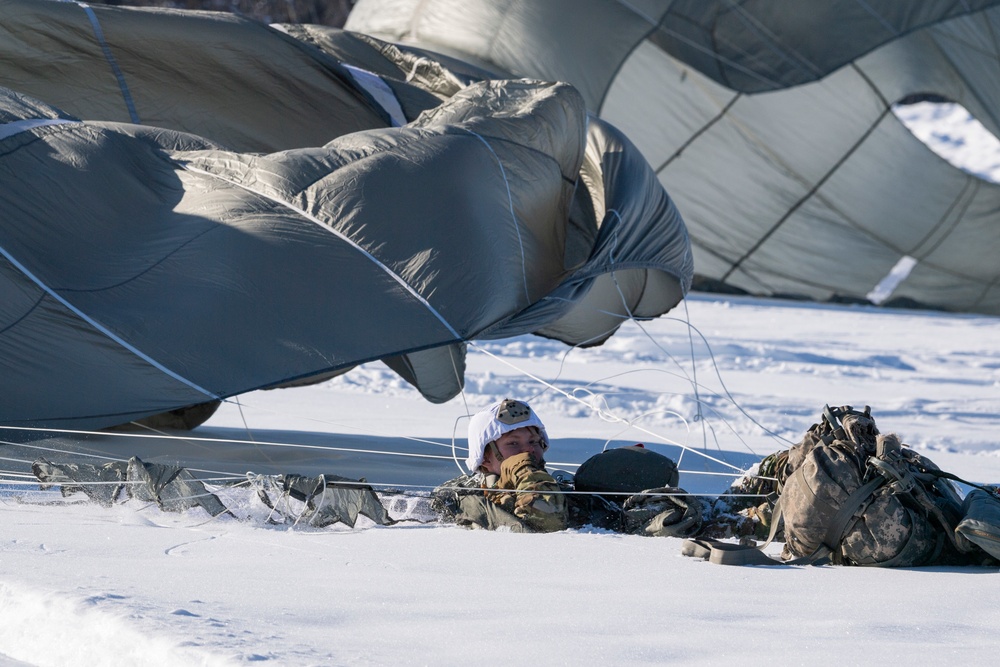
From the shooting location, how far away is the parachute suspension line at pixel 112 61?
5742 mm

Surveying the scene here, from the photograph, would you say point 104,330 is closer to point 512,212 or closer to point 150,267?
point 150,267

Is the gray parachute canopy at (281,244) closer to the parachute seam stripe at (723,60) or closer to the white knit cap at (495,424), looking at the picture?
the white knit cap at (495,424)

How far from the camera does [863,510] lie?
110 inches

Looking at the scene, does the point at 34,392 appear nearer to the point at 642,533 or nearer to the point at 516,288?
the point at 516,288

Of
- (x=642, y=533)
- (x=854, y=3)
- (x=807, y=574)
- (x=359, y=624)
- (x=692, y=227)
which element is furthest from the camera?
(x=692, y=227)

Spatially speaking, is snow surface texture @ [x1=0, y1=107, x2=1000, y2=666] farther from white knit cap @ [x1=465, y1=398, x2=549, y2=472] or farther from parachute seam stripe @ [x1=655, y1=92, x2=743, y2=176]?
parachute seam stripe @ [x1=655, y1=92, x2=743, y2=176]

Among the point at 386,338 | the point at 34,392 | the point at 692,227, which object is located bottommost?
the point at 692,227

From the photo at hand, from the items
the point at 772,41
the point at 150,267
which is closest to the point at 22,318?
the point at 150,267

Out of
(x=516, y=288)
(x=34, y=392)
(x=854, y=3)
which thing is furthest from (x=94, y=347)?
(x=854, y=3)

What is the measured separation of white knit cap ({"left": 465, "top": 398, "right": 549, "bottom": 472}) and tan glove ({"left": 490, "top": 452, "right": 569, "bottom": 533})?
0.41 feet

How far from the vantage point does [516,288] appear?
14.5ft

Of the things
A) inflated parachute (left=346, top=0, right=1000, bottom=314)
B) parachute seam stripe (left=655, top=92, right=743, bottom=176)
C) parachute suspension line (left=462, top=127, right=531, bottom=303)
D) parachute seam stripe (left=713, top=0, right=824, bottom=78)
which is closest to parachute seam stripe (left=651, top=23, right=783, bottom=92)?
parachute seam stripe (left=713, top=0, right=824, bottom=78)

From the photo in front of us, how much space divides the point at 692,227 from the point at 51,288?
889 cm

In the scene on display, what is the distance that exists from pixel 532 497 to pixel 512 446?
0.25m
